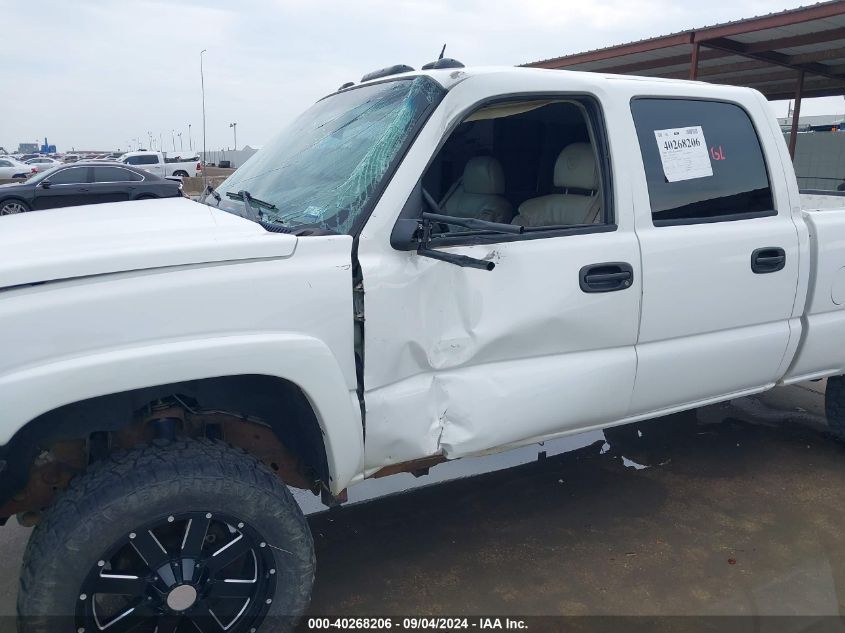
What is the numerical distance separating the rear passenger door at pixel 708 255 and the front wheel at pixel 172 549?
1.64 meters

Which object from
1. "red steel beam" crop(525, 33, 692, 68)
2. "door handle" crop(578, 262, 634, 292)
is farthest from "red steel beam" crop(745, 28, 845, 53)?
"door handle" crop(578, 262, 634, 292)

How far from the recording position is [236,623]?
229 cm

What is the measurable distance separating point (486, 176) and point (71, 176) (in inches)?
649

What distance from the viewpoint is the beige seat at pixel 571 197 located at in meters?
3.10

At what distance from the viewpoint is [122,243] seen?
7.10 feet

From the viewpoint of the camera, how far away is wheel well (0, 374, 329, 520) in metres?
2.11

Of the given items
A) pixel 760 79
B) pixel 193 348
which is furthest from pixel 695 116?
pixel 760 79

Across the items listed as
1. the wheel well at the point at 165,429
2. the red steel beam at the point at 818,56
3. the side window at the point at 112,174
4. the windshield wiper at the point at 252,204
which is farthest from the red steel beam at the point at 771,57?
the side window at the point at 112,174

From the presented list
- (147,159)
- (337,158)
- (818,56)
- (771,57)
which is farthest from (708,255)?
(147,159)

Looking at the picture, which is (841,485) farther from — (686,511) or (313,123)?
(313,123)

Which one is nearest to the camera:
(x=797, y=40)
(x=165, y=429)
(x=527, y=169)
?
(x=165, y=429)

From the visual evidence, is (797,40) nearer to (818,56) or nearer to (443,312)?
(818,56)

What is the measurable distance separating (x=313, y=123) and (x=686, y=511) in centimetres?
267

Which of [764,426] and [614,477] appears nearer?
[614,477]
